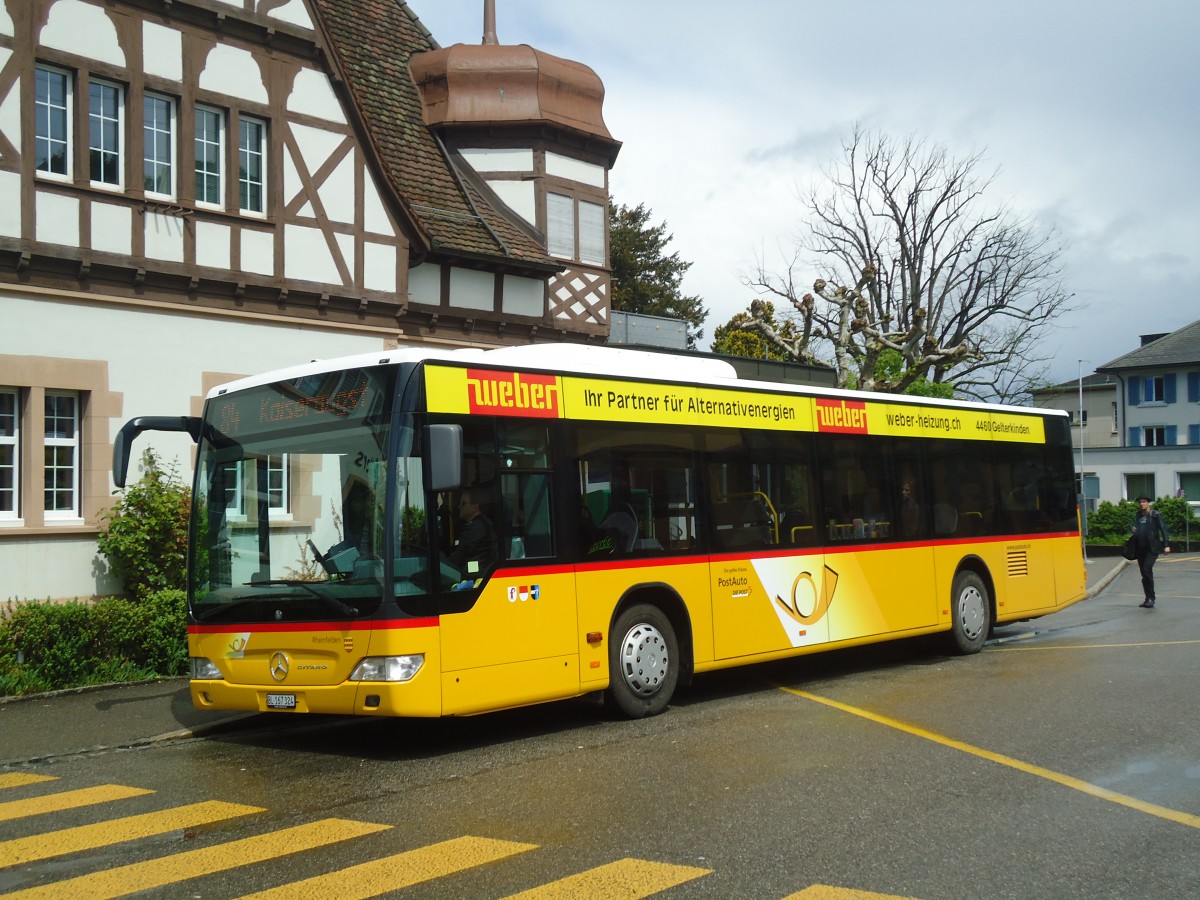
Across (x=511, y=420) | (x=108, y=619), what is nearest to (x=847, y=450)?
(x=511, y=420)

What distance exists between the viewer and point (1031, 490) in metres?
16.7

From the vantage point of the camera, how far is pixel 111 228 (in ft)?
51.0

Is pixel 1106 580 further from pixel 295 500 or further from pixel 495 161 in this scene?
pixel 295 500

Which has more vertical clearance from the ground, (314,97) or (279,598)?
(314,97)

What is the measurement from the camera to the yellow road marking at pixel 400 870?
5.67 meters

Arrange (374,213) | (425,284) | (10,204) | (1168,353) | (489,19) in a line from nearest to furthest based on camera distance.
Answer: (10,204)
(374,213)
(425,284)
(489,19)
(1168,353)

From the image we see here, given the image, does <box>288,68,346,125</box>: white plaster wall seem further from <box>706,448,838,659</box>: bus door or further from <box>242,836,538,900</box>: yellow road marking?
<box>242,836,538,900</box>: yellow road marking

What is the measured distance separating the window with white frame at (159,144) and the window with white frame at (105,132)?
34cm

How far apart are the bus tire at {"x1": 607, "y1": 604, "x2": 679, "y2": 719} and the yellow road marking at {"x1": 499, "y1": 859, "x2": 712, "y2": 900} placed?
14.4 feet

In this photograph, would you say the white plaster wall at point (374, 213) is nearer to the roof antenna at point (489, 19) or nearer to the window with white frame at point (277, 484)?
the window with white frame at point (277, 484)

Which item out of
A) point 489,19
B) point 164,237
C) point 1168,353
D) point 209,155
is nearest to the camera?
point 164,237

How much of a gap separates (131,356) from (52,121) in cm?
289

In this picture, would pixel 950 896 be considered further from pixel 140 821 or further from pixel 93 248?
pixel 93 248

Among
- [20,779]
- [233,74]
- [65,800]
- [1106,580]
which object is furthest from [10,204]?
[1106,580]
